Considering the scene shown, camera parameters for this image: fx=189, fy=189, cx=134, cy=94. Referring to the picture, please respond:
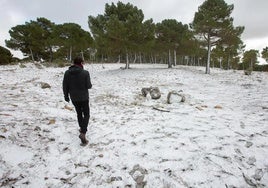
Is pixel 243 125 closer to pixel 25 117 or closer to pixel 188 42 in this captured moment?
pixel 25 117

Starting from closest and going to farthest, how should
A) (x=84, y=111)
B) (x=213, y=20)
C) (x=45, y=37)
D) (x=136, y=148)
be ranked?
(x=136, y=148) < (x=84, y=111) < (x=213, y=20) < (x=45, y=37)

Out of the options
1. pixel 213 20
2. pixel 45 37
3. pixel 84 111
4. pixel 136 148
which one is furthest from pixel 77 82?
pixel 45 37

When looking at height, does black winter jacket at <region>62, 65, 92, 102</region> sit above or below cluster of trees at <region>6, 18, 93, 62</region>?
below

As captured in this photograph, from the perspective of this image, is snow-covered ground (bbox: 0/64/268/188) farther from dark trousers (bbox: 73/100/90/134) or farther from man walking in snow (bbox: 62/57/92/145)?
man walking in snow (bbox: 62/57/92/145)

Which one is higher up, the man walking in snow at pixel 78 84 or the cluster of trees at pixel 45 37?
the cluster of trees at pixel 45 37

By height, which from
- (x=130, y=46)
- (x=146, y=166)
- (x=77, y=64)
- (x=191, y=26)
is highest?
(x=191, y=26)

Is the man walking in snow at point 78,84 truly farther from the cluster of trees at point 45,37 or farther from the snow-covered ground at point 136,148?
the cluster of trees at point 45,37

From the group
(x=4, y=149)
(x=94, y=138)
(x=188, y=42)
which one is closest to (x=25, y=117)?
(x=4, y=149)

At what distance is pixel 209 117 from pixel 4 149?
5836 mm

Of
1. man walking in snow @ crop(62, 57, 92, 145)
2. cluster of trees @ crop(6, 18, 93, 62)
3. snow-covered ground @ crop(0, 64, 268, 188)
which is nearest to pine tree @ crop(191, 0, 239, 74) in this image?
snow-covered ground @ crop(0, 64, 268, 188)

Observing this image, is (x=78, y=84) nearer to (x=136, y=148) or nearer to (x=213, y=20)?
(x=136, y=148)

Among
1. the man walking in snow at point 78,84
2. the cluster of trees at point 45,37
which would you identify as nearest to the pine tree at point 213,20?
the man walking in snow at point 78,84

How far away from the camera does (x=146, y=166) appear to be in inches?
150

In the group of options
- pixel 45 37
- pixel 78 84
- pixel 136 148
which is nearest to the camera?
pixel 136 148
